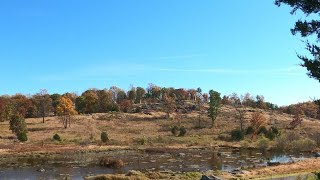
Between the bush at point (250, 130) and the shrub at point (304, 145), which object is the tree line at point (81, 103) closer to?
the bush at point (250, 130)

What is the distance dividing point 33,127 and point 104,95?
5701 centimetres

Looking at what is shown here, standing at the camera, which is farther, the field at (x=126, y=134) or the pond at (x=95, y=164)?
the field at (x=126, y=134)

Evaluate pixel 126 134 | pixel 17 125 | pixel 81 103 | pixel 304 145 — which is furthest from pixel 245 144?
pixel 81 103

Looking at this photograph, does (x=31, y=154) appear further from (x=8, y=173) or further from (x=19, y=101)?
(x=19, y=101)

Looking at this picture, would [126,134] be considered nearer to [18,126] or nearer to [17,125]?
[18,126]

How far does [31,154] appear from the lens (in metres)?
62.9

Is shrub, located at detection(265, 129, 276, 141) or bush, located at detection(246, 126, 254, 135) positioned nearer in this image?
shrub, located at detection(265, 129, 276, 141)

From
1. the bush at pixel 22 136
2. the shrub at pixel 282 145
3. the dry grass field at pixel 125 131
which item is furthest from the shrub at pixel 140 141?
the shrub at pixel 282 145

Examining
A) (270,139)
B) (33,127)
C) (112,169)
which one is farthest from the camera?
(33,127)

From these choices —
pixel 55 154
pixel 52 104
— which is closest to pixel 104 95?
pixel 52 104

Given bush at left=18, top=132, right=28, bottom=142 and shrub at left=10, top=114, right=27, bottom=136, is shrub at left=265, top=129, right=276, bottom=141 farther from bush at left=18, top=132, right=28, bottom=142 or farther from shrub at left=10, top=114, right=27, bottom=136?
shrub at left=10, top=114, right=27, bottom=136

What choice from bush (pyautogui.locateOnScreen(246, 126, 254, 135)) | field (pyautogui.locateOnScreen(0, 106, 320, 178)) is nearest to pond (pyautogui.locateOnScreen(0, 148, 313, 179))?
field (pyautogui.locateOnScreen(0, 106, 320, 178))

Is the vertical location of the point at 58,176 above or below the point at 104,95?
below

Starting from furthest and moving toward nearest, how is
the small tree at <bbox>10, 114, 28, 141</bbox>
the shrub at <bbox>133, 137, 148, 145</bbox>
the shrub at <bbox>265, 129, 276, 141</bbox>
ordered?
the shrub at <bbox>265, 129, 276, 141</bbox>
the shrub at <bbox>133, 137, 148, 145</bbox>
the small tree at <bbox>10, 114, 28, 141</bbox>
